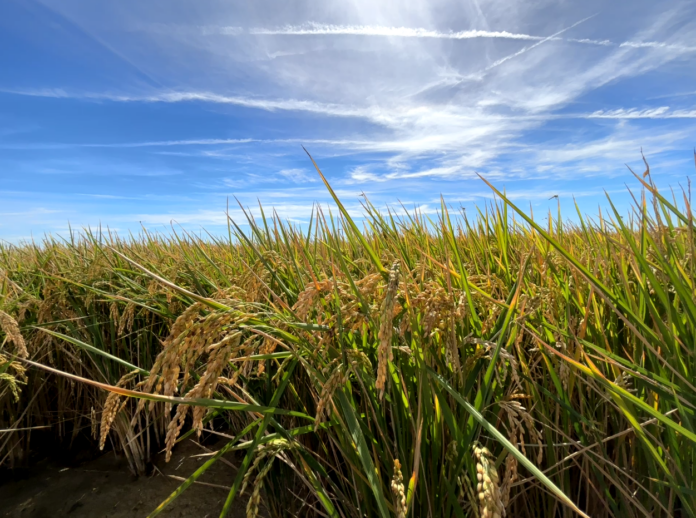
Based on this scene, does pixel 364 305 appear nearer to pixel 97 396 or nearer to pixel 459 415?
pixel 459 415

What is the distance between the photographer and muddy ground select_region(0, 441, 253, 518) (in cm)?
232

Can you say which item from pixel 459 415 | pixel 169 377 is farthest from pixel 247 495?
pixel 169 377

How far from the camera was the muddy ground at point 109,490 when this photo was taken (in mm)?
2324

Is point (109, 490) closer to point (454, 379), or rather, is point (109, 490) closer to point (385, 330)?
point (454, 379)

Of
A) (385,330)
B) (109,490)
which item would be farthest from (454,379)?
(109,490)

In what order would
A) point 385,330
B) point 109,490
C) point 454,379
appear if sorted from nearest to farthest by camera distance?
point 385,330 → point 454,379 → point 109,490

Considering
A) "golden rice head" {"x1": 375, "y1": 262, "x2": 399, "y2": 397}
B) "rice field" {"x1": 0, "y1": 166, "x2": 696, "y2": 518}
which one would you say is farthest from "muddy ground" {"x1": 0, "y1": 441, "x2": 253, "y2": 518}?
"golden rice head" {"x1": 375, "y1": 262, "x2": 399, "y2": 397}

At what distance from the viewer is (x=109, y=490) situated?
2.58m

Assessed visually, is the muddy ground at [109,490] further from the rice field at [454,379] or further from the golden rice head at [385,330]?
the golden rice head at [385,330]

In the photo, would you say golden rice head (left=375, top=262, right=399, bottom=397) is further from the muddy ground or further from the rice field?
the muddy ground

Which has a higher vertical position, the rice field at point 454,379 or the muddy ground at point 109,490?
the rice field at point 454,379

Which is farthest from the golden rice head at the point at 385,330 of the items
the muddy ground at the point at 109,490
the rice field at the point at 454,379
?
the muddy ground at the point at 109,490

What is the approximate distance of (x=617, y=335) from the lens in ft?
5.10

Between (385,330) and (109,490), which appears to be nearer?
(385,330)
